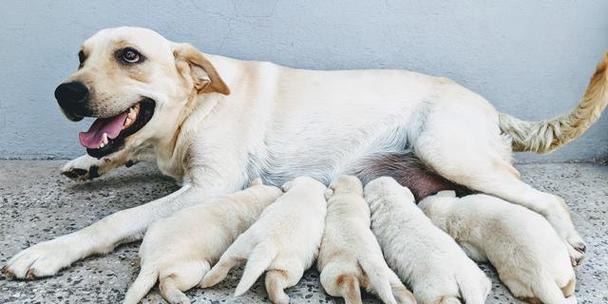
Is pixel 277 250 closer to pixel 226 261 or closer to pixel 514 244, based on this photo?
pixel 226 261

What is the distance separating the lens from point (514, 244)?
82.7 inches

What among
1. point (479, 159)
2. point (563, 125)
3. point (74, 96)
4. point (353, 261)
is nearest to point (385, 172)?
point (479, 159)

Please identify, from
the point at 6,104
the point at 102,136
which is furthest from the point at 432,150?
the point at 6,104

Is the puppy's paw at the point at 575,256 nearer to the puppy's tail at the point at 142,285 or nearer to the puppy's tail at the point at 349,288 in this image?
the puppy's tail at the point at 349,288

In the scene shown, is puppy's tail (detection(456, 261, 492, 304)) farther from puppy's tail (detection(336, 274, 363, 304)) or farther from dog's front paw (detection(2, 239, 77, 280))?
dog's front paw (detection(2, 239, 77, 280))

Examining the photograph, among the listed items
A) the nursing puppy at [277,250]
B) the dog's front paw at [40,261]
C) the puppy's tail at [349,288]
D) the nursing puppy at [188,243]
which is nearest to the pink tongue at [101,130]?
the dog's front paw at [40,261]

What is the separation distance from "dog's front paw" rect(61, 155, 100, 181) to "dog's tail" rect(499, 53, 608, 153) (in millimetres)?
2254

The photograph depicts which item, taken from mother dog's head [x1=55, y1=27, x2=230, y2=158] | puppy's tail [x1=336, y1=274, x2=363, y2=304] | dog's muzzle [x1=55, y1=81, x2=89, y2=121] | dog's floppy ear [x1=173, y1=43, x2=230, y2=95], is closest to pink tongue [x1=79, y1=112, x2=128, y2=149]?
mother dog's head [x1=55, y1=27, x2=230, y2=158]

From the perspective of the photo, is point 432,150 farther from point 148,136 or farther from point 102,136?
point 102,136

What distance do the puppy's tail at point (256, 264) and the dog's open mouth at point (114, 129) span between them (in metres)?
1.11

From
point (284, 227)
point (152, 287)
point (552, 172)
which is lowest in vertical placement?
point (552, 172)

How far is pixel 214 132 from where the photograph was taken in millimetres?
2971

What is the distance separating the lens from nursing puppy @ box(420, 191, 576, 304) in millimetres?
1992

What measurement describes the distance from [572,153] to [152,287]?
10.0 feet
